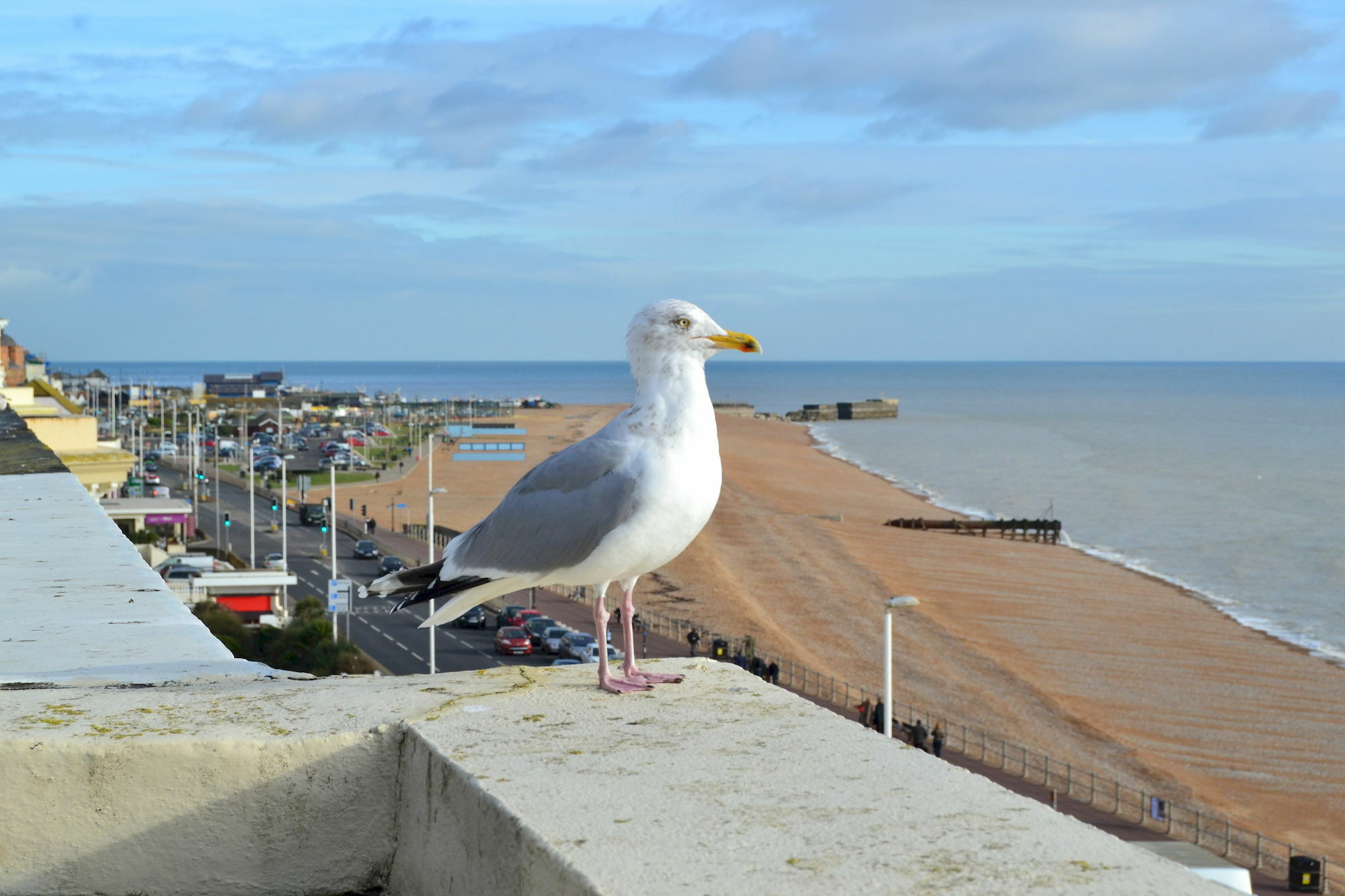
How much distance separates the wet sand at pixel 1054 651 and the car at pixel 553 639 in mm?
5208

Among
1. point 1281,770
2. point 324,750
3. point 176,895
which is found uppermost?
point 324,750

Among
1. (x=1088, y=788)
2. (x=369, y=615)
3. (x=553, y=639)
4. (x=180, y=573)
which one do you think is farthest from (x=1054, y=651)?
(x=180, y=573)

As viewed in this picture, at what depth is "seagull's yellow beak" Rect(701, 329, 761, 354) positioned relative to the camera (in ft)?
15.0

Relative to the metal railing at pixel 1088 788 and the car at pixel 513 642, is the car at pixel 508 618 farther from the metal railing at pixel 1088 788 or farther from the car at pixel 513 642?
the metal railing at pixel 1088 788

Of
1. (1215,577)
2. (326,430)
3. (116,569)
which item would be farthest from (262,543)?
(326,430)

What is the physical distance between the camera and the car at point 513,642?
99.9 ft

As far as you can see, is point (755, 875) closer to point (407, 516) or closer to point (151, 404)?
point (407, 516)

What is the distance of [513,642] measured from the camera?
99.8 ft

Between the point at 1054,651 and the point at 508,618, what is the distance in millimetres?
13550

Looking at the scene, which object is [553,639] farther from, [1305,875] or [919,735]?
[1305,875]

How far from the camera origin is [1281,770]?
78.2ft

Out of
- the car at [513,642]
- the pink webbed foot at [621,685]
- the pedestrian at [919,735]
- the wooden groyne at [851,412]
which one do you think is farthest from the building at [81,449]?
the wooden groyne at [851,412]

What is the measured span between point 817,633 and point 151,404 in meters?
133

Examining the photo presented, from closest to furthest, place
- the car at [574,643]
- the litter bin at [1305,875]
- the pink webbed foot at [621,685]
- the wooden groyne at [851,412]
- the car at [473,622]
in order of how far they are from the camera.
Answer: the pink webbed foot at [621,685] → the litter bin at [1305,875] → the car at [574,643] → the car at [473,622] → the wooden groyne at [851,412]
